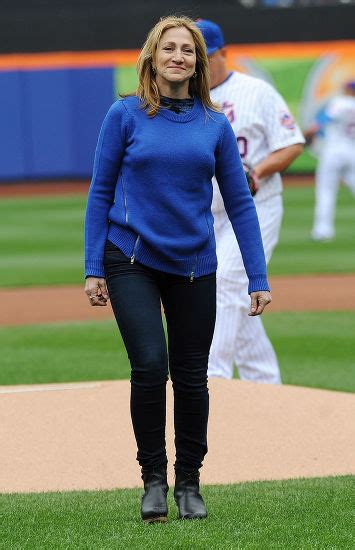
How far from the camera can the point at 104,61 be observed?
2684 cm

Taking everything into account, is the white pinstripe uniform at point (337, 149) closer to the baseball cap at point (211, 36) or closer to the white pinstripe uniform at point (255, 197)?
the white pinstripe uniform at point (255, 197)

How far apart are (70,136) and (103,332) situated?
17.0 m

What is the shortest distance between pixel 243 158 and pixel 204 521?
3036mm

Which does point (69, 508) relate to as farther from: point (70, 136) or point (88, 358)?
point (70, 136)

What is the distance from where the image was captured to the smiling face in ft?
13.8

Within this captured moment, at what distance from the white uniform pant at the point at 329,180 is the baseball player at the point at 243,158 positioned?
1027 centimetres

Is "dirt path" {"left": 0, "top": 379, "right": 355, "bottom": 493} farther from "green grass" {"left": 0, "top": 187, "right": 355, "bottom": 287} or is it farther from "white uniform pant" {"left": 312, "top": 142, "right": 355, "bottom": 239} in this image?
"white uniform pant" {"left": 312, "top": 142, "right": 355, "bottom": 239}

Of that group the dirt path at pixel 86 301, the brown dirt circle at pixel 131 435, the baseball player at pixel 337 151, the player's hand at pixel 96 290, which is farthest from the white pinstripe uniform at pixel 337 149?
the player's hand at pixel 96 290

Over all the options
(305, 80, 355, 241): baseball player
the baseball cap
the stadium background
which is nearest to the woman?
the stadium background

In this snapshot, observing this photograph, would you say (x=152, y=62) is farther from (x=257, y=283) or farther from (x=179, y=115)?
(x=257, y=283)

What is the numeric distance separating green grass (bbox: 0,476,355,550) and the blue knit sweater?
92 centimetres

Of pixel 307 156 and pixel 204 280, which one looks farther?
pixel 307 156

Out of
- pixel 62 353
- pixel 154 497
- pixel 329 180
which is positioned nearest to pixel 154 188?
pixel 154 497

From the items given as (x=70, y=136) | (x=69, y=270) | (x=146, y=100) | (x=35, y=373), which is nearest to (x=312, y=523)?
(x=146, y=100)
